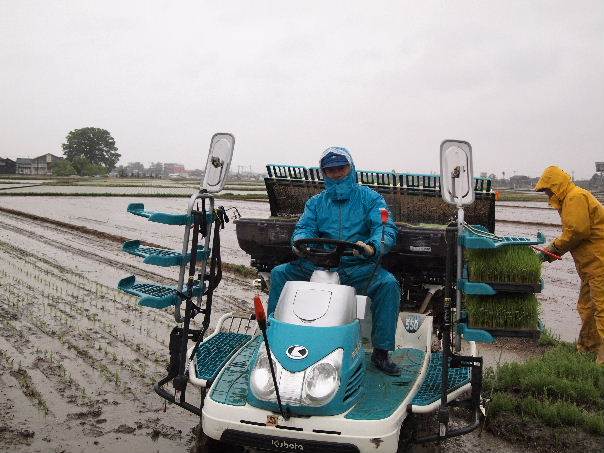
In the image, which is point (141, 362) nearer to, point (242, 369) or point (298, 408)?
point (242, 369)

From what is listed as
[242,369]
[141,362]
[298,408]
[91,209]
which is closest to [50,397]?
[141,362]

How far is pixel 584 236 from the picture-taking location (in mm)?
5898

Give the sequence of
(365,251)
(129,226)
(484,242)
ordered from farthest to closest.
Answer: (129,226), (365,251), (484,242)

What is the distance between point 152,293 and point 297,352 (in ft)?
5.23

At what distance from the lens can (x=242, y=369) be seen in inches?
160

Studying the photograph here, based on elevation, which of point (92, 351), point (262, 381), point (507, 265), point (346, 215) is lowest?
point (92, 351)

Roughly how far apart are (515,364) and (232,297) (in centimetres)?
440

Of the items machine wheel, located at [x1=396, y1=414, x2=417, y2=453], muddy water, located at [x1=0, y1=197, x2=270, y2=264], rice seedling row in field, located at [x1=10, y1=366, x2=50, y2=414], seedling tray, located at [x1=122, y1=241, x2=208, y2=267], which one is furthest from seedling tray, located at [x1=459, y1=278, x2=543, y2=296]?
muddy water, located at [x1=0, y1=197, x2=270, y2=264]

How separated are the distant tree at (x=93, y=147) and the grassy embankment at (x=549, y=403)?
109 m

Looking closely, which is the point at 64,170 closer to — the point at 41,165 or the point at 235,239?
the point at 41,165

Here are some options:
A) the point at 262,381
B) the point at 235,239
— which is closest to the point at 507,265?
the point at 262,381

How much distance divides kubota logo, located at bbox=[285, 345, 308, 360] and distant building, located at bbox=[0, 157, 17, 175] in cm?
10151

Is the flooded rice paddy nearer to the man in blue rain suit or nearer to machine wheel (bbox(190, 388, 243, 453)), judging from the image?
machine wheel (bbox(190, 388, 243, 453))

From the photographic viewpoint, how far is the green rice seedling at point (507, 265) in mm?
4031
